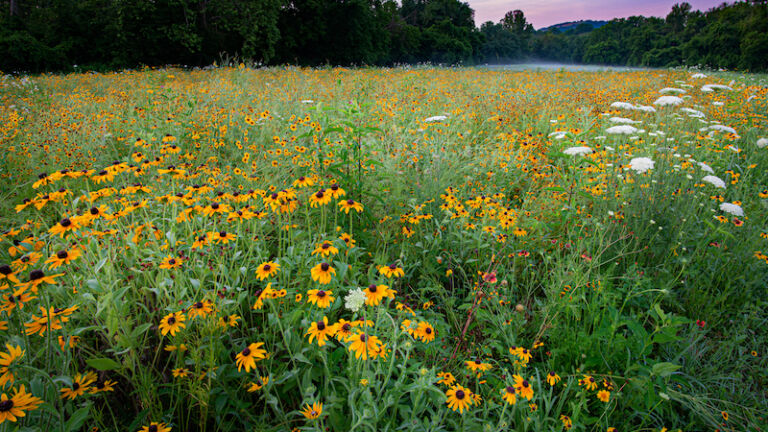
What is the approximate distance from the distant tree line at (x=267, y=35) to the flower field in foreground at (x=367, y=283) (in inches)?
379

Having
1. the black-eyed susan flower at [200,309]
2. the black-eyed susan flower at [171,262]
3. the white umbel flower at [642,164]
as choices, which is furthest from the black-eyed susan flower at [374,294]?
the white umbel flower at [642,164]

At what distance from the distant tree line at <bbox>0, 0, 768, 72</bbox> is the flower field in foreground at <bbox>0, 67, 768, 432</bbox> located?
379 inches

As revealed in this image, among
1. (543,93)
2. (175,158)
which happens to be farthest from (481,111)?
(175,158)

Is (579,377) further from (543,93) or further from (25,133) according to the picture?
(543,93)

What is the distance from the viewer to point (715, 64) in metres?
32.2

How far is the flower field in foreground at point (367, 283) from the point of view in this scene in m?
1.26

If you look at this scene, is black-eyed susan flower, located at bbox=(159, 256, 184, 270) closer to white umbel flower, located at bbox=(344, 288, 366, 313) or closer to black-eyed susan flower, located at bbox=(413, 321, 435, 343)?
white umbel flower, located at bbox=(344, 288, 366, 313)

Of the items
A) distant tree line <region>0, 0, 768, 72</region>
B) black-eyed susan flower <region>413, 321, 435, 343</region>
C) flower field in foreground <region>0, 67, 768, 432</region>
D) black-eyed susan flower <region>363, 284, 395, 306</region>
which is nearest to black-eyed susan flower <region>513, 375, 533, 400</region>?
flower field in foreground <region>0, 67, 768, 432</region>

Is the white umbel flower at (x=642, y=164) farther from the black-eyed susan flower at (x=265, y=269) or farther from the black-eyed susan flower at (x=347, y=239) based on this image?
the black-eyed susan flower at (x=265, y=269)

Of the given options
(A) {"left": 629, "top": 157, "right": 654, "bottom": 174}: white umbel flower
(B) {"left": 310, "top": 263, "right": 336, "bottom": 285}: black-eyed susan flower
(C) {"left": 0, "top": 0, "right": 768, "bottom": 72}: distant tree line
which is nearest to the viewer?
(B) {"left": 310, "top": 263, "right": 336, "bottom": 285}: black-eyed susan flower

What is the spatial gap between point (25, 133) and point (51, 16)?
20.9 m

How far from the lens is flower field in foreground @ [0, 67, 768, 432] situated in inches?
49.7

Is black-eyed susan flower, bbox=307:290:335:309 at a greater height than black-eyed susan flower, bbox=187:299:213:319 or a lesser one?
greater

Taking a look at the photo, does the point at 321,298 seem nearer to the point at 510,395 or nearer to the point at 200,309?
the point at 200,309
